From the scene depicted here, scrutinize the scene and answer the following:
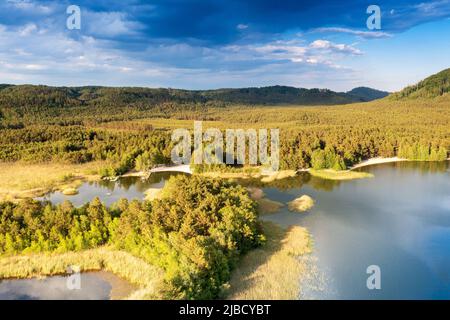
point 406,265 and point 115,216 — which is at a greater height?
point 115,216

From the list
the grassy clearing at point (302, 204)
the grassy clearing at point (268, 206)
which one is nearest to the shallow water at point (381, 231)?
the grassy clearing at point (302, 204)

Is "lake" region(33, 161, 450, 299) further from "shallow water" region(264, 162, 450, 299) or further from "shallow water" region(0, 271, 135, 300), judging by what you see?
"shallow water" region(0, 271, 135, 300)

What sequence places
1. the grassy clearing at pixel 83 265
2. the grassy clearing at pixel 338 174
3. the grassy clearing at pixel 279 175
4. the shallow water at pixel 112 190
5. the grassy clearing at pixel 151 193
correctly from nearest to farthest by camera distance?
the grassy clearing at pixel 83 265 → the grassy clearing at pixel 151 193 → the shallow water at pixel 112 190 → the grassy clearing at pixel 279 175 → the grassy clearing at pixel 338 174

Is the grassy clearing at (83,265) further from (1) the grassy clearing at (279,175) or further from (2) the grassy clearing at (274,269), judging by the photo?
(1) the grassy clearing at (279,175)

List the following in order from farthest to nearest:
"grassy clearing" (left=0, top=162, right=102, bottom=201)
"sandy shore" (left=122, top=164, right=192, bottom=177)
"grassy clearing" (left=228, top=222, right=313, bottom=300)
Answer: "sandy shore" (left=122, top=164, right=192, bottom=177) < "grassy clearing" (left=0, top=162, right=102, bottom=201) < "grassy clearing" (left=228, top=222, right=313, bottom=300)

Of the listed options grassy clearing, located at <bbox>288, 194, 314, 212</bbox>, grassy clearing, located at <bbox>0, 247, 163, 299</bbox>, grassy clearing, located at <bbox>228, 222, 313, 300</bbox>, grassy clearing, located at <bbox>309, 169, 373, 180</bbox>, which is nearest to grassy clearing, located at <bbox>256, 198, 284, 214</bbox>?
grassy clearing, located at <bbox>288, 194, 314, 212</bbox>

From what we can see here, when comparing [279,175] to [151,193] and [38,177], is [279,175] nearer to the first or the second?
[151,193]

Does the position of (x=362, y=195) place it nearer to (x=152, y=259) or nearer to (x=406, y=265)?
(x=406, y=265)

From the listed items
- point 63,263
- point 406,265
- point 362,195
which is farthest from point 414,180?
point 63,263
